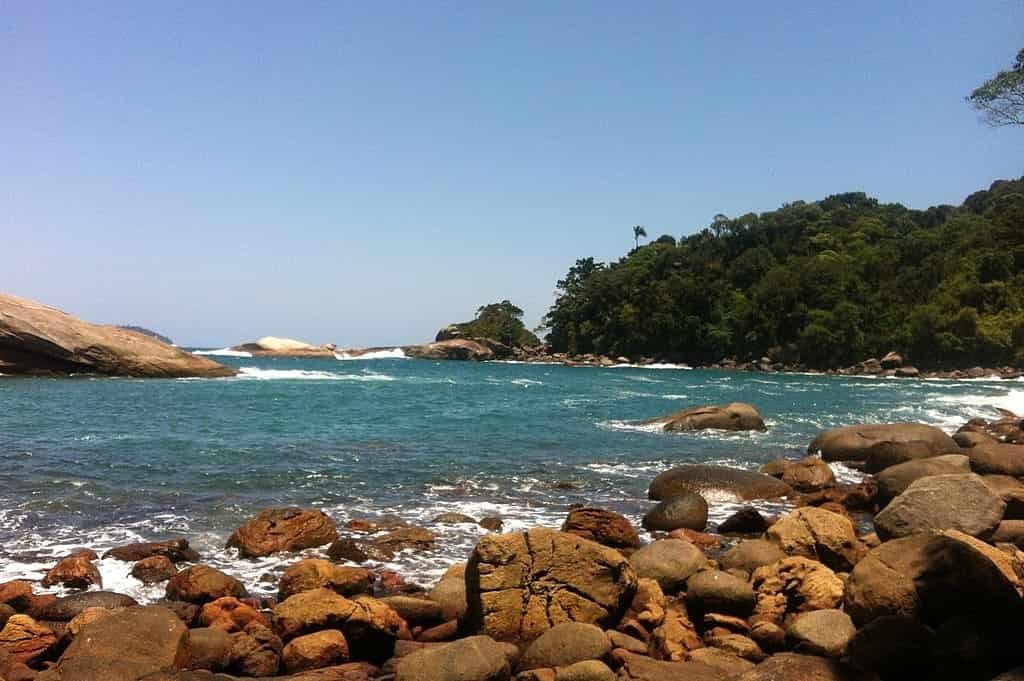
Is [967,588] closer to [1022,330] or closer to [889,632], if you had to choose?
[889,632]

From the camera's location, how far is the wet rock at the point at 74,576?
28.3ft

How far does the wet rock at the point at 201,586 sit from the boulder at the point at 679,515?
6358 millimetres

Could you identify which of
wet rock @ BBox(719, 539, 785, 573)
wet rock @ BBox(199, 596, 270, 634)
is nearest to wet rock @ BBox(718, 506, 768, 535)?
wet rock @ BBox(719, 539, 785, 573)

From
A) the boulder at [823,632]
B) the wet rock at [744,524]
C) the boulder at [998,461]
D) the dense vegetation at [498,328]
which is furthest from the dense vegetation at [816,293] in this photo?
the boulder at [823,632]

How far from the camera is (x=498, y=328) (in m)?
125

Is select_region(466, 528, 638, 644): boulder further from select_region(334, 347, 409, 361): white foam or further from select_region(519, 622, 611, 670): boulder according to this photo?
select_region(334, 347, 409, 361): white foam

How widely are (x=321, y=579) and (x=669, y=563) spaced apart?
3.91 metres

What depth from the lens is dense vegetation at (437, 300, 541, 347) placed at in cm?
12438

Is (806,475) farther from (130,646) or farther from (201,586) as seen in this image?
(130,646)

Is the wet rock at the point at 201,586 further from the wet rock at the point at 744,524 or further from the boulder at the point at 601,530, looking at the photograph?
the wet rock at the point at 744,524

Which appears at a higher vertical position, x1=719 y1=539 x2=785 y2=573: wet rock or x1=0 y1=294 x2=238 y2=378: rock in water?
x1=0 y1=294 x2=238 y2=378: rock in water

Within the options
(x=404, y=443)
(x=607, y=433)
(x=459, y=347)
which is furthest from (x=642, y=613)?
(x=459, y=347)

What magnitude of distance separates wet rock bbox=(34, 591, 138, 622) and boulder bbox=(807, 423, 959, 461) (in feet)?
55.7

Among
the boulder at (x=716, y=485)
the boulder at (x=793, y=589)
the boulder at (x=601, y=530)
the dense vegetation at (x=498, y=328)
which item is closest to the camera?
the boulder at (x=793, y=589)
